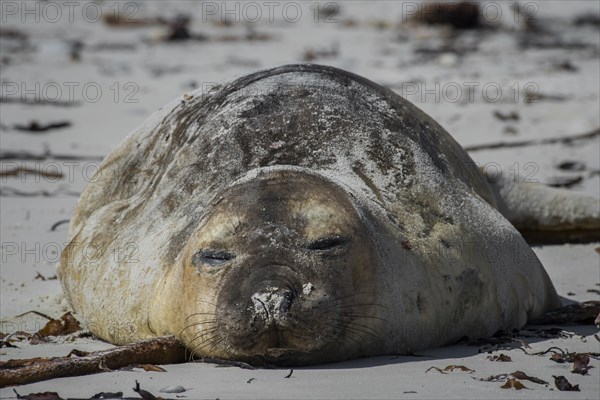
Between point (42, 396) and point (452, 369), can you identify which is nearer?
point (42, 396)

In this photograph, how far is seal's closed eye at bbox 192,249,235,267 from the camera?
3.90 m

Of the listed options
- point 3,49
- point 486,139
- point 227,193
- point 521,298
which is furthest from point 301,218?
point 3,49

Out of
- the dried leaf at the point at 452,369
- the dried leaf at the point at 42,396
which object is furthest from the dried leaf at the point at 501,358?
the dried leaf at the point at 42,396

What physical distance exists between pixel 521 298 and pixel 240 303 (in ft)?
4.23

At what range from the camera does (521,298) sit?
14.8 ft

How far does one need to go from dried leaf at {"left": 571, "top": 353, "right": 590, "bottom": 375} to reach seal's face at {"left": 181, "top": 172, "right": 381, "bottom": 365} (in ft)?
2.09

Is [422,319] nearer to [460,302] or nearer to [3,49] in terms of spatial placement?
[460,302]

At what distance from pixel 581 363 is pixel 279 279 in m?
0.96

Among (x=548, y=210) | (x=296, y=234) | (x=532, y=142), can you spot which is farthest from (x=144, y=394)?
(x=532, y=142)

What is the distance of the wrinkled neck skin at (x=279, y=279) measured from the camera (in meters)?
3.72

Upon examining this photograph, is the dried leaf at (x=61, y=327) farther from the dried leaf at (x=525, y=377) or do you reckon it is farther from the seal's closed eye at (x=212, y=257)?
the dried leaf at (x=525, y=377)

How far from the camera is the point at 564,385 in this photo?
3.44m

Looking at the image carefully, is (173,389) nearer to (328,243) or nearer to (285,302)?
(285,302)

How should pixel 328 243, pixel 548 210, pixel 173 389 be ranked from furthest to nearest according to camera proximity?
pixel 548 210 < pixel 328 243 < pixel 173 389
